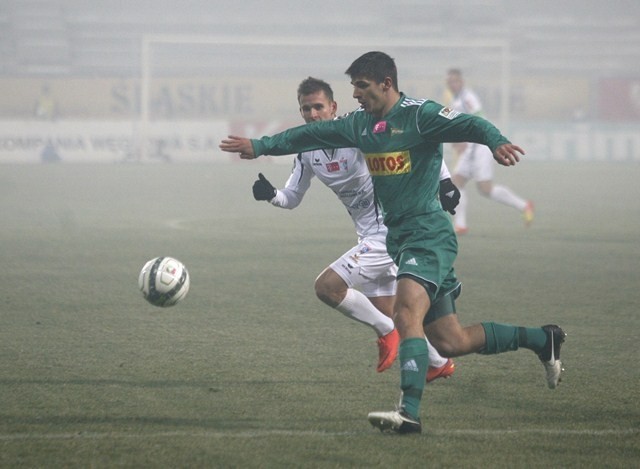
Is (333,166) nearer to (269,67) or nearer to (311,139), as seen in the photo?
(311,139)

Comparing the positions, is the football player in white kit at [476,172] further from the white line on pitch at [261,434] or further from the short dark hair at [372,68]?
the white line on pitch at [261,434]

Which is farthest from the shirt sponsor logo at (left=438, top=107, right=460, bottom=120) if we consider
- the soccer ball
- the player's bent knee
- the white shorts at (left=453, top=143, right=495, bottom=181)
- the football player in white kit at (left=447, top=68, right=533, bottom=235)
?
the white shorts at (left=453, top=143, right=495, bottom=181)

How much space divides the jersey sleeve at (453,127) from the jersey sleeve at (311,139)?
43 cm

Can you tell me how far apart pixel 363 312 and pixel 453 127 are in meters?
1.71

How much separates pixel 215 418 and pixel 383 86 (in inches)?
73.8

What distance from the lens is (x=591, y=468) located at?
4539 mm

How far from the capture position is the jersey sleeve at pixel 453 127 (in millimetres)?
5441

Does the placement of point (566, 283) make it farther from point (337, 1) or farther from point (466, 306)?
point (337, 1)

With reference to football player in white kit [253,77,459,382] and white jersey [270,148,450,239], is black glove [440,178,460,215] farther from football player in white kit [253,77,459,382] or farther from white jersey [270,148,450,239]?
white jersey [270,148,450,239]

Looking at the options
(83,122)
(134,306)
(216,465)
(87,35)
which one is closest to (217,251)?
(134,306)

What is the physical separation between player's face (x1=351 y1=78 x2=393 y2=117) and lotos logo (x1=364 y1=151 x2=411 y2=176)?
22 centimetres

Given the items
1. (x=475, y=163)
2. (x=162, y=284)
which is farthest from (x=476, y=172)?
(x=162, y=284)

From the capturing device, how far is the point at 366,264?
6.79 m

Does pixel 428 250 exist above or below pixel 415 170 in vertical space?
below
